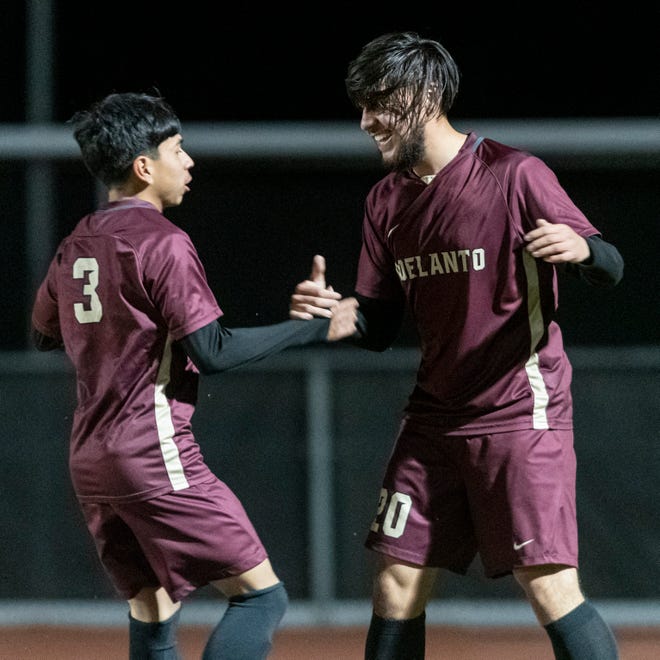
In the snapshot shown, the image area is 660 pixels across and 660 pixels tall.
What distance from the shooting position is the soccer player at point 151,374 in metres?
2.62

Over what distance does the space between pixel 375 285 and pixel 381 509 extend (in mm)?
541

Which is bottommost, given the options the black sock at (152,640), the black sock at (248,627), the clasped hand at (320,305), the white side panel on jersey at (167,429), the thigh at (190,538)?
the black sock at (152,640)

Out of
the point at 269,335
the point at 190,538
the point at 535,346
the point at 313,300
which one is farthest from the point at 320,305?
the point at 190,538

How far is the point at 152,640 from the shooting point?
2.90m

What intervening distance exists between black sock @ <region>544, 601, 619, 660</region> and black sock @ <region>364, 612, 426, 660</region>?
33 cm

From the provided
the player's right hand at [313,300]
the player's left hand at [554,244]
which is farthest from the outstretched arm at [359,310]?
the player's left hand at [554,244]

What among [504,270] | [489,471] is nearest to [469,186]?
[504,270]

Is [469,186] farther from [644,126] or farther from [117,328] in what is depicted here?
[644,126]

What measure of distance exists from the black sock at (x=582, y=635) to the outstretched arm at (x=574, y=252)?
70cm

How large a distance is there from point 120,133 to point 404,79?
2.11 feet

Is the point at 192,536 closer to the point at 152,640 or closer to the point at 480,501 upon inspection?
the point at 152,640

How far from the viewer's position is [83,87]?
5.58 metres

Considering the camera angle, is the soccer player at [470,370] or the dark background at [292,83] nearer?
the soccer player at [470,370]

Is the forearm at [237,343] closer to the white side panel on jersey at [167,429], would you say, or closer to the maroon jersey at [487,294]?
the white side panel on jersey at [167,429]
